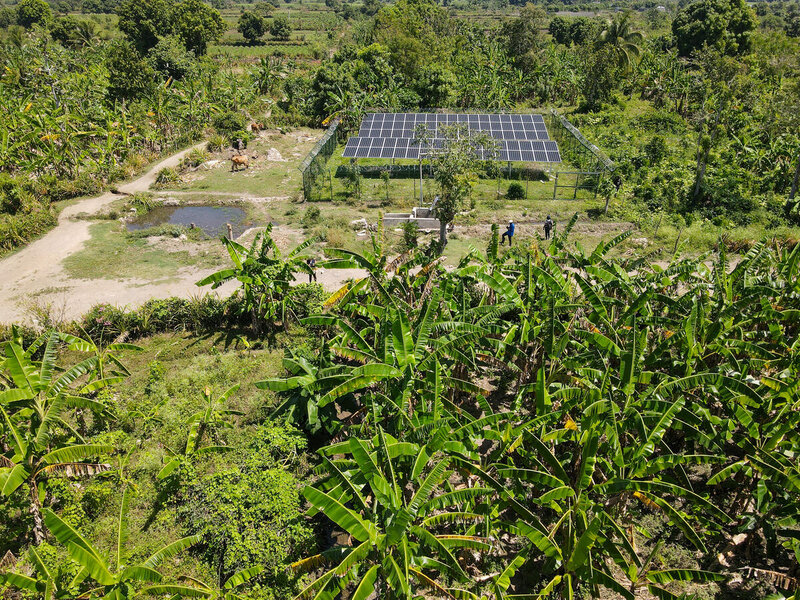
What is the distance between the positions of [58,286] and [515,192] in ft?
71.8

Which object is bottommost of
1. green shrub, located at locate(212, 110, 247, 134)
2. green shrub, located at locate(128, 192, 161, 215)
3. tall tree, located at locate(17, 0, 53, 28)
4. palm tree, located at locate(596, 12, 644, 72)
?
green shrub, located at locate(128, 192, 161, 215)

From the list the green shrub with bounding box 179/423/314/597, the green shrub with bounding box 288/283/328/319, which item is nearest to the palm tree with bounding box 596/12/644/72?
the green shrub with bounding box 288/283/328/319

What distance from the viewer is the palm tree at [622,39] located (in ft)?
143

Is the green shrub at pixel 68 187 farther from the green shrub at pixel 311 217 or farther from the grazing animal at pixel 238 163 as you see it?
the green shrub at pixel 311 217

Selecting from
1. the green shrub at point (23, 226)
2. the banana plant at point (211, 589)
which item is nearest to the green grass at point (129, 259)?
the green shrub at point (23, 226)

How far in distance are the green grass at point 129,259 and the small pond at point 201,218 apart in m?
1.80

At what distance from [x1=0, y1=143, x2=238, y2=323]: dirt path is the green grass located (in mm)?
419

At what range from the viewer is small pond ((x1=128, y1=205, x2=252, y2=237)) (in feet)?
85.5

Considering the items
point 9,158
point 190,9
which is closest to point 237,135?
point 9,158

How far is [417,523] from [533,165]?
93.2 feet

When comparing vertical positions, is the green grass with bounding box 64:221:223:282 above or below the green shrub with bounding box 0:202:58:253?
below

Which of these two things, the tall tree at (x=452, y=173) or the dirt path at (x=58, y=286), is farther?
the tall tree at (x=452, y=173)

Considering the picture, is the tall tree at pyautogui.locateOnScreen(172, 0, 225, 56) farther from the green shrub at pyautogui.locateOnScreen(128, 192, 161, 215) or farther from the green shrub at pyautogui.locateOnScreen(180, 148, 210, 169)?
the green shrub at pyautogui.locateOnScreen(128, 192, 161, 215)

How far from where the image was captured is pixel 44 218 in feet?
81.0
